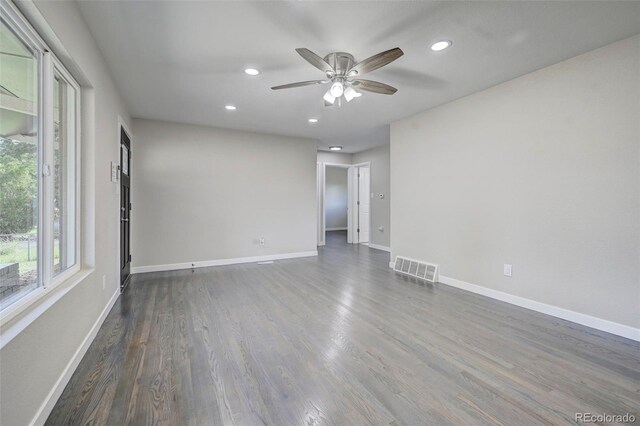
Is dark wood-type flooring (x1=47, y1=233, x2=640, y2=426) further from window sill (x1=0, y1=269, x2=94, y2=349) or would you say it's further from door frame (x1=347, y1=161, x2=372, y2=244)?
door frame (x1=347, y1=161, x2=372, y2=244)

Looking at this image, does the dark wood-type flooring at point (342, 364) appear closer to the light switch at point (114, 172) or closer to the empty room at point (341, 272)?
the empty room at point (341, 272)

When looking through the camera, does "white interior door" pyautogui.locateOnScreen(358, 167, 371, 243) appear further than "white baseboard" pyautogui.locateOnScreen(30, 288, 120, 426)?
Yes

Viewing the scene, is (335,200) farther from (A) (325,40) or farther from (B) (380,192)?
(A) (325,40)

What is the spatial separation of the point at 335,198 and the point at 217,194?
6124 millimetres

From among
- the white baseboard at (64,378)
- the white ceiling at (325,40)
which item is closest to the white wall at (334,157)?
the white ceiling at (325,40)

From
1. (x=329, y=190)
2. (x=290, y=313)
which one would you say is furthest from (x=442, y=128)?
(x=329, y=190)

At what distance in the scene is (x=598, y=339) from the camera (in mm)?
2410

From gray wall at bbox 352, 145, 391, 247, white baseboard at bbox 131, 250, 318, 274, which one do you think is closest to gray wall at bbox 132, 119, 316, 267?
white baseboard at bbox 131, 250, 318, 274

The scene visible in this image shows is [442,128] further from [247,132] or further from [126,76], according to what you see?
[126,76]

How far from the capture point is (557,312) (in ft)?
9.45

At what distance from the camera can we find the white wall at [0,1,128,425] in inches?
50.7

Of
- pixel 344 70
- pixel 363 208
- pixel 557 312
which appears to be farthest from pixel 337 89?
pixel 363 208

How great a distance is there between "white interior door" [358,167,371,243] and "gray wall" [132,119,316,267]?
2.27 metres

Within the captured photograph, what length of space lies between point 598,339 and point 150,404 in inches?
136
